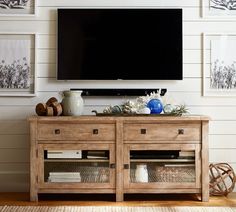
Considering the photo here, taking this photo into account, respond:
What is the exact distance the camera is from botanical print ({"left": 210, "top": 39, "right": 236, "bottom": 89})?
391cm

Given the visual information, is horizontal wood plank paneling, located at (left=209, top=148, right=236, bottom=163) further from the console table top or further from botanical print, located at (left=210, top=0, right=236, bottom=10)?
botanical print, located at (left=210, top=0, right=236, bottom=10)

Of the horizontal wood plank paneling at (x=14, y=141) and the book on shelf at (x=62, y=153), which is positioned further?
the horizontal wood plank paneling at (x=14, y=141)

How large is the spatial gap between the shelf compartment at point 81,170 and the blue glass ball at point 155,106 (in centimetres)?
60

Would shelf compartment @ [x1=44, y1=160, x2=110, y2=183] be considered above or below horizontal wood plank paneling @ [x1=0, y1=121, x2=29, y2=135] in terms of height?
below

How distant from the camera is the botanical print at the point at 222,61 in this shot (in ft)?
12.8

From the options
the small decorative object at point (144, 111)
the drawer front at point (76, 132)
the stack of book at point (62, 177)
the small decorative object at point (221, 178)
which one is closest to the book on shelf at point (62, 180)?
the stack of book at point (62, 177)

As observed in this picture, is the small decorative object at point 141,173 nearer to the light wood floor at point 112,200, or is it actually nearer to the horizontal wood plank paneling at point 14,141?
the light wood floor at point 112,200

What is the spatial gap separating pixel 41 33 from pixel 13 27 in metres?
0.27

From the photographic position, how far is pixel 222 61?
12.8 feet

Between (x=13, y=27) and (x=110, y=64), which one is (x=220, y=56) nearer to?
(x=110, y=64)

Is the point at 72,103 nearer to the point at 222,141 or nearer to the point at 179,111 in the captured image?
the point at 179,111

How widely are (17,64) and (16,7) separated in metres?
0.54

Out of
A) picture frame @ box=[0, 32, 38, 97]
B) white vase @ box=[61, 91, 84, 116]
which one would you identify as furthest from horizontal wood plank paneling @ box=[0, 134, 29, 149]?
white vase @ box=[61, 91, 84, 116]

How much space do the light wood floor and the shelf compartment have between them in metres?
0.18
